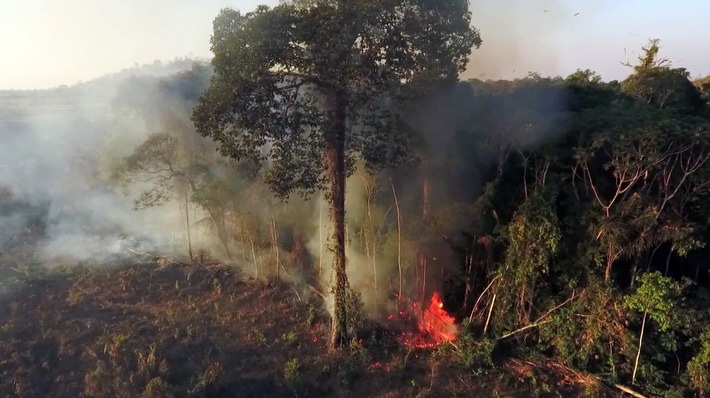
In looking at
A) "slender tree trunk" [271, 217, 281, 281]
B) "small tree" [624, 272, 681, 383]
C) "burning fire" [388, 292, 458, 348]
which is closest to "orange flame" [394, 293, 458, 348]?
"burning fire" [388, 292, 458, 348]

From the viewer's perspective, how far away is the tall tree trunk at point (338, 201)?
946cm

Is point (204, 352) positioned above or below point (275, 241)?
below

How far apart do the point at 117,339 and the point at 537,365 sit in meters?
9.24

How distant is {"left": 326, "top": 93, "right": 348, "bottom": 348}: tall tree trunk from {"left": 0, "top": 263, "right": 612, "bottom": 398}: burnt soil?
0.60 meters

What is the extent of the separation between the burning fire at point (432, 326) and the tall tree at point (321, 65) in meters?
3.85

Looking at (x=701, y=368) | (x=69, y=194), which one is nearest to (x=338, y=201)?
(x=701, y=368)

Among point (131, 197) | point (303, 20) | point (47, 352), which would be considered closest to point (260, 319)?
point (47, 352)

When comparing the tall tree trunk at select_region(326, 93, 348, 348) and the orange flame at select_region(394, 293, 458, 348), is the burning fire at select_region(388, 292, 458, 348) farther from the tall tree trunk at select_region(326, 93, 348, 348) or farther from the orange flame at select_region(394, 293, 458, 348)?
the tall tree trunk at select_region(326, 93, 348, 348)

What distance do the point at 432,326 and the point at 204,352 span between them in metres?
5.26

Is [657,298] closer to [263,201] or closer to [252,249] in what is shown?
[263,201]

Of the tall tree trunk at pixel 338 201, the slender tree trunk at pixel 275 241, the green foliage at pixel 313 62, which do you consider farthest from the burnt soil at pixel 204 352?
the green foliage at pixel 313 62

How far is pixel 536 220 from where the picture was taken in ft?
30.9

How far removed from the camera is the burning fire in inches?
437

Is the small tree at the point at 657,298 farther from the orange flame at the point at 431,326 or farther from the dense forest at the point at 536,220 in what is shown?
the orange flame at the point at 431,326
